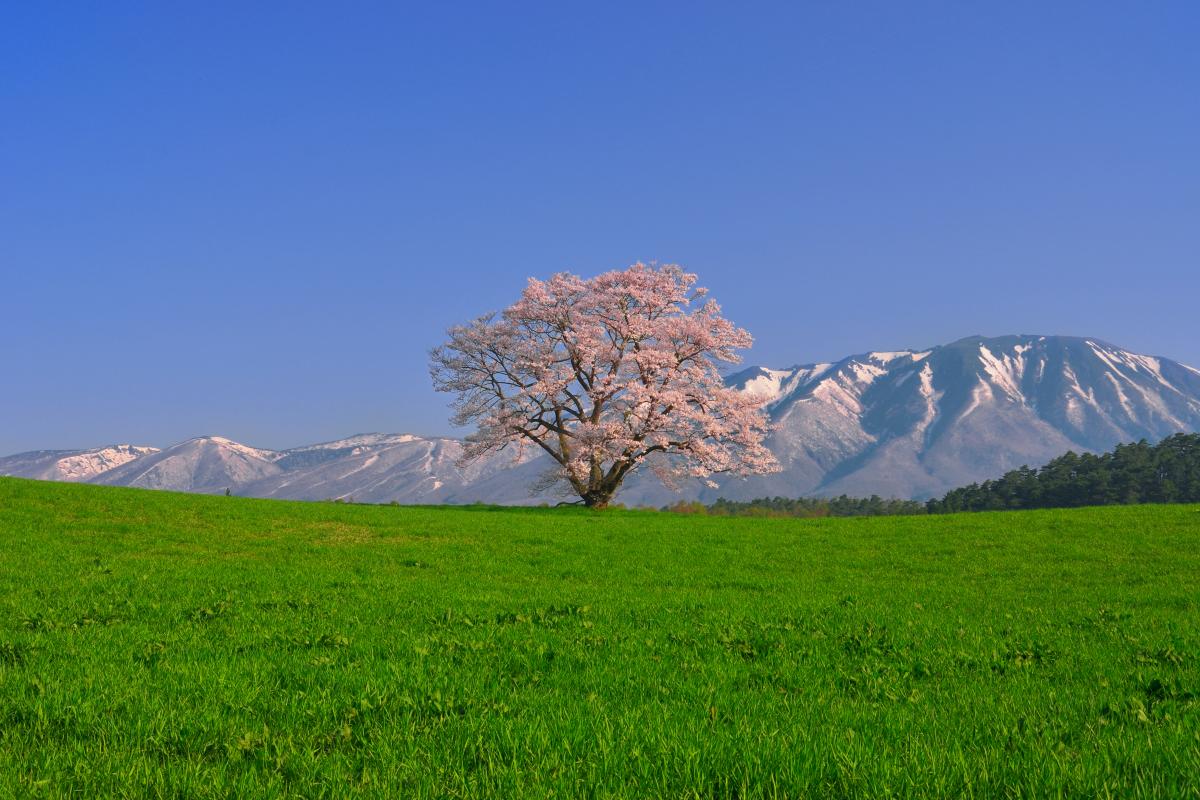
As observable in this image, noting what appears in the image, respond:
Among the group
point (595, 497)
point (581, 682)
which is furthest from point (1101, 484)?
point (581, 682)

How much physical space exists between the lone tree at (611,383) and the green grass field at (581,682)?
38.4m

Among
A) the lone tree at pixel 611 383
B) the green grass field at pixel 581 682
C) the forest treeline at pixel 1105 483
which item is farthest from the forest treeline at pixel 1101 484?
the green grass field at pixel 581 682

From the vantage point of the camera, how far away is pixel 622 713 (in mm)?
8203

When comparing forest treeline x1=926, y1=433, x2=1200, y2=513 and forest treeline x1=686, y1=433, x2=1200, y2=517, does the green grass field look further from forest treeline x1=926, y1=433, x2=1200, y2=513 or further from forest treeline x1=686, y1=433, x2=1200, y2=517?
forest treeline x1=926, y1=433, x2=1200, y2=513

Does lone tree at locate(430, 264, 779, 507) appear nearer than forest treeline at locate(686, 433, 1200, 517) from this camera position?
Yes

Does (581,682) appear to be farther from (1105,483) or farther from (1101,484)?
(1105,483)

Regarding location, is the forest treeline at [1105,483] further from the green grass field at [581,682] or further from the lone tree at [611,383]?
the green grass field at [581,682]

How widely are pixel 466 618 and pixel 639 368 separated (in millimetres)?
52133

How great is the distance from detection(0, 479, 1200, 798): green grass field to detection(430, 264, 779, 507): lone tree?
1511 inches

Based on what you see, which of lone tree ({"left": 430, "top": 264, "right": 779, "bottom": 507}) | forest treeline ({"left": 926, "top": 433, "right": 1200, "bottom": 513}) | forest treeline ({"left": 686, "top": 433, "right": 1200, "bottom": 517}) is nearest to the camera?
lone tree ({"left": 430, "top": 264, "right": 779, "bottom": 507})

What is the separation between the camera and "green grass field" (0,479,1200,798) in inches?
245

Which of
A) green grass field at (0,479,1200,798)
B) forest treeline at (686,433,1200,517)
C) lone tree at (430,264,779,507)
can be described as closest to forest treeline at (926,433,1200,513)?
forest treeline at (686,433,1200,517)

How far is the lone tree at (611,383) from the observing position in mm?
65188

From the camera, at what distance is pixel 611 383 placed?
65562 mm
